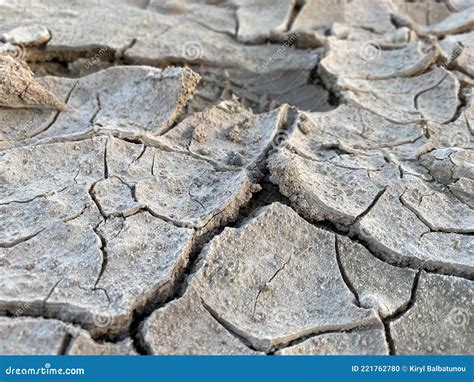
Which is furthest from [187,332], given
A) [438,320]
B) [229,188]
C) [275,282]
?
[438,320]

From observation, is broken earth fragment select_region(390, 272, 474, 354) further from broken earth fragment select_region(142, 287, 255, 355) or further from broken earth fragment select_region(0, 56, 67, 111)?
broken earth fragment select_region(0, 56, 67, 111)

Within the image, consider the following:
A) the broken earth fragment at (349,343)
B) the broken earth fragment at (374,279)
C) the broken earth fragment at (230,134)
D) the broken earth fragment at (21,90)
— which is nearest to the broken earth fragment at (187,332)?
the broken earth fragment at (349,343)

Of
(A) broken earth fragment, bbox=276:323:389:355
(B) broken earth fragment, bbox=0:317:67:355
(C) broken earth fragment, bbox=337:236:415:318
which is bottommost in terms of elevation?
(B) broken earth fragment, bbox=0:317:67:355

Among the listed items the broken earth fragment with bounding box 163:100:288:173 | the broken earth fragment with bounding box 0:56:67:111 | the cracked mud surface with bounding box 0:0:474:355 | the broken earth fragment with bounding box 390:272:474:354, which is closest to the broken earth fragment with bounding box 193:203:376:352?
the cracked mud surface with bounding box 0:0:474:355

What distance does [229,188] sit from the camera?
2.40 metres

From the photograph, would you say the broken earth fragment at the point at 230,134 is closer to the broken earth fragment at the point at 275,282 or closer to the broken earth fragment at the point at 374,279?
the broken earth fragment at the point at 275,282

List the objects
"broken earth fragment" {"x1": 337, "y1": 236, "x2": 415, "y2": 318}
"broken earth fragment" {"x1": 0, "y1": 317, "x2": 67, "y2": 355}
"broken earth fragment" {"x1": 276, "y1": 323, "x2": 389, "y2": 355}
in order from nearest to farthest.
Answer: "broken earth fragment" {"x1": 0, "y1": 317, "x2": 67, "y2": 355}
"broken earth fragment" {"x1": 276, "y1": 323, "x2": 389, "y2": 355}
"broken earth fragment" {"x1": 337, "y1": 236, "x2": 415, "y2": 318}

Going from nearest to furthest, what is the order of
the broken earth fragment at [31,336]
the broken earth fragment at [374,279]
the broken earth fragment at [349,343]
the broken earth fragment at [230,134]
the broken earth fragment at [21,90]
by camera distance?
the broken earth fragment at [31,336] → the broken earth fragment at [349,343] → the broken earth fragment at [374,279] → the broken earth fragment at [230,134] → the broken earth fragment at [21,90]

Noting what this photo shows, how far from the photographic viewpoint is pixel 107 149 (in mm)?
2570

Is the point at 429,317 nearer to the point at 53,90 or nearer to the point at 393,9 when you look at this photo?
the point at 53,90

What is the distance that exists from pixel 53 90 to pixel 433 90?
1.87 m

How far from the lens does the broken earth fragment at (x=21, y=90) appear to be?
2.73 meters

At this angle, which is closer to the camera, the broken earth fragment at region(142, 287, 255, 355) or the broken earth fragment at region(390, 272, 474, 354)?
the broken earth fragment at region(142, 287, 255, 355)

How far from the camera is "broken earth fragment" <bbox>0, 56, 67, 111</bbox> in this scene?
2.73m
